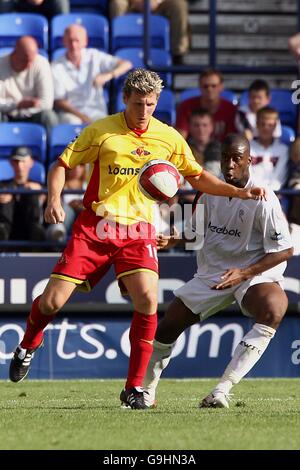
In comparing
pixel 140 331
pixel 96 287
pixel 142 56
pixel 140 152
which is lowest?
pixel 96 287

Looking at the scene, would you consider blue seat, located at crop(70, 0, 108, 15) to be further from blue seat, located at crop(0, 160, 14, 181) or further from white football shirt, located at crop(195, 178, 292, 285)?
white football shirt, located at crop(195, 178, 292, 285)

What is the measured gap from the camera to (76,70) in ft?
42.4

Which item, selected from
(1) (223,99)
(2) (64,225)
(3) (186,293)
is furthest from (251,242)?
(1) (223,99)

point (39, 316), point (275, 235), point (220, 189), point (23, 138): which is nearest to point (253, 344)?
point (275, 235)

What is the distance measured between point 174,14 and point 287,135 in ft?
9.18

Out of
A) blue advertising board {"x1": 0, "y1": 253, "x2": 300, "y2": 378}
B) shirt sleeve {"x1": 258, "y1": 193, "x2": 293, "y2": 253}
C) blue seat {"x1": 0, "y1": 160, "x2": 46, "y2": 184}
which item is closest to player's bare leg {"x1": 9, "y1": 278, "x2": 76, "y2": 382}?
shirt sleeve {"x1": 258, "y1": 193, "x2": 293, "y2": 253}

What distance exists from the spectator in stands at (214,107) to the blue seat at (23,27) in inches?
88.2

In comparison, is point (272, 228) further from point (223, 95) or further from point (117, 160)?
point (223, 95)

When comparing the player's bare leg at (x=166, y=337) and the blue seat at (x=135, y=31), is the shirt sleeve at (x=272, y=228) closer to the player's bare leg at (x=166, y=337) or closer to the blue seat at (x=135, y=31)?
the player's bare leg at (x=166, y=337)

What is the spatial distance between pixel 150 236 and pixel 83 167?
4321mm

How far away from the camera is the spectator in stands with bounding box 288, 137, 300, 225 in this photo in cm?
1096

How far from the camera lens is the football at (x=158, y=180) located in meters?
7.06

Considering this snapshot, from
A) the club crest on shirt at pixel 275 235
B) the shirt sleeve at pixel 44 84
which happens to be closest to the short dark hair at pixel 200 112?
the shirt sleeve at pixel 44 84

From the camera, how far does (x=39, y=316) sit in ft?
24.4
